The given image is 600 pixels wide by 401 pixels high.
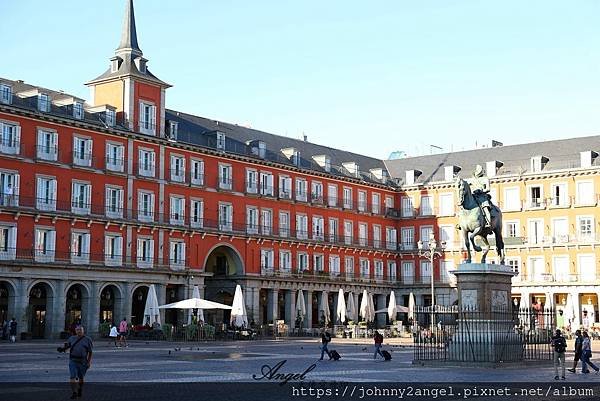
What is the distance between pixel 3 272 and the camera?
55.7 m

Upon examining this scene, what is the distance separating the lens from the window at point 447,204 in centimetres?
8775

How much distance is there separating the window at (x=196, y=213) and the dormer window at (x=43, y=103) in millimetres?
14398

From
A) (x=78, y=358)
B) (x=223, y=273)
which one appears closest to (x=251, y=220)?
(x=223, y=273)

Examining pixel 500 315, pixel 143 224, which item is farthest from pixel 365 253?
pixel 500 315

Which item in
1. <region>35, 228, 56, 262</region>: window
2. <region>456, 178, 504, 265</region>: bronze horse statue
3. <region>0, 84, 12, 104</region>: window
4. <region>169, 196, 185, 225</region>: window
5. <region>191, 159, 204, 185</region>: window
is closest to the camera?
<region>456, 178, 504, 265</region>: bronze horse statue

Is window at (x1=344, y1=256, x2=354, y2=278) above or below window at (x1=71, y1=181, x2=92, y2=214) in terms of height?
below

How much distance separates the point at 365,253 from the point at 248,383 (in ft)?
216

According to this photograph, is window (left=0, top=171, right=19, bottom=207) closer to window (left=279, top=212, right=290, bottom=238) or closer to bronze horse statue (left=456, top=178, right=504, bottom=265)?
window (left=279, top=212, right=290, bottom=238)

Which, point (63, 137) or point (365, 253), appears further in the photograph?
point (365, 253)

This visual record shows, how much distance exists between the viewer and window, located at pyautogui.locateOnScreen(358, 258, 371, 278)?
8700 centimetres

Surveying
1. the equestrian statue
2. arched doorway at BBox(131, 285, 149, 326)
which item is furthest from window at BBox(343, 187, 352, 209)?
the equestrian statue

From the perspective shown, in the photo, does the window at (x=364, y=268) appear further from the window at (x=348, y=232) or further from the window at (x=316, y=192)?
the window at (x=316, y=192)

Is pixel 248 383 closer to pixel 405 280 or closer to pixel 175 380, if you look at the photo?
pixel 175 380

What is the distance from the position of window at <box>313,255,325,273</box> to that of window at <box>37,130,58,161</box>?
2926 cm
